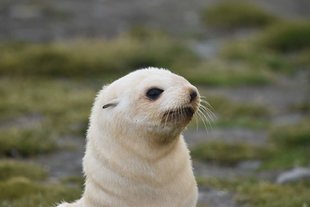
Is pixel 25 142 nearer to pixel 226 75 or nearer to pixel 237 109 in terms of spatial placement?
pixel 237 109

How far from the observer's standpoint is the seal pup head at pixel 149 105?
26.2 feet

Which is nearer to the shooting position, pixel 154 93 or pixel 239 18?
pixel 154 93

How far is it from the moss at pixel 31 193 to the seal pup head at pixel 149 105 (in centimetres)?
300

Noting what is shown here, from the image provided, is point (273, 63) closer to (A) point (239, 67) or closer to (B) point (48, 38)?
(A) point (239, 67)

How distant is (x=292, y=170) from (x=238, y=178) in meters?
0.77

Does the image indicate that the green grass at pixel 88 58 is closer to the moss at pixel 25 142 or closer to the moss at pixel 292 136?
the moss at pixel 292 136

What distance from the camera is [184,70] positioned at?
20750mm

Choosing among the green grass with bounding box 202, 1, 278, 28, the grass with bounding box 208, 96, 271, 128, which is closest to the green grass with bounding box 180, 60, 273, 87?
the grass with bounding box 208, 96, 271, 128

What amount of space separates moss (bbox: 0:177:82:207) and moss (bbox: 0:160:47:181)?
65 centimetres

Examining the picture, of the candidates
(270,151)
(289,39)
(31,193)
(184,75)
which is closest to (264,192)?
(31,193)

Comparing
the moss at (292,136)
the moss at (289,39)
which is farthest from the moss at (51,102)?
the moss at (289,39)

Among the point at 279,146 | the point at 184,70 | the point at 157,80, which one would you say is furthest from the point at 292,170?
the point at 184,70

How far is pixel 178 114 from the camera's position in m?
7.99

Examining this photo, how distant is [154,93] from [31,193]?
13.2 feet
